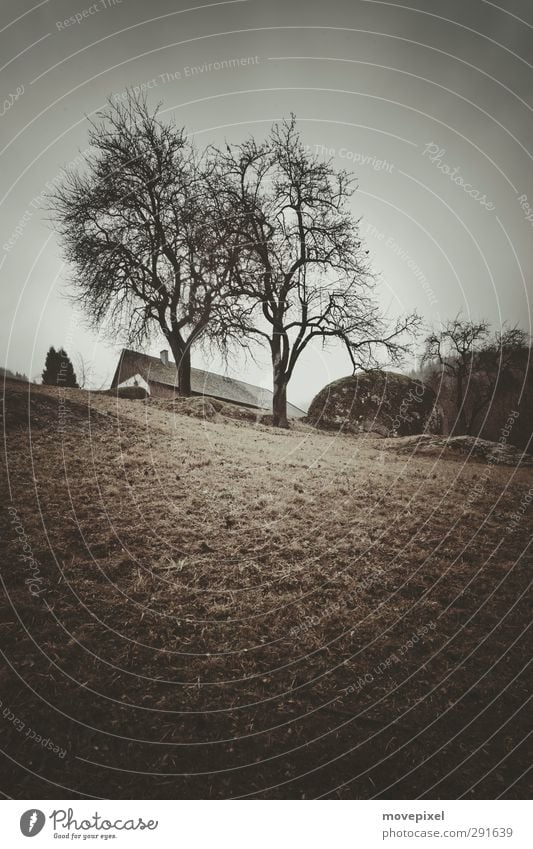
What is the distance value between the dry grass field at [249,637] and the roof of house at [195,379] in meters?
31.1

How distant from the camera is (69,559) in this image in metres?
4.10

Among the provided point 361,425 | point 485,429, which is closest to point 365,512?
point 361,425

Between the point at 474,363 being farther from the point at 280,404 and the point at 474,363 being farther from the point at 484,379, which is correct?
the point at 280,404

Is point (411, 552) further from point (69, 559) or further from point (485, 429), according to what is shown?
point (485, 429)

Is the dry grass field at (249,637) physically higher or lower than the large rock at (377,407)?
lower

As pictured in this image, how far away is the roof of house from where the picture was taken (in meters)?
41.8
